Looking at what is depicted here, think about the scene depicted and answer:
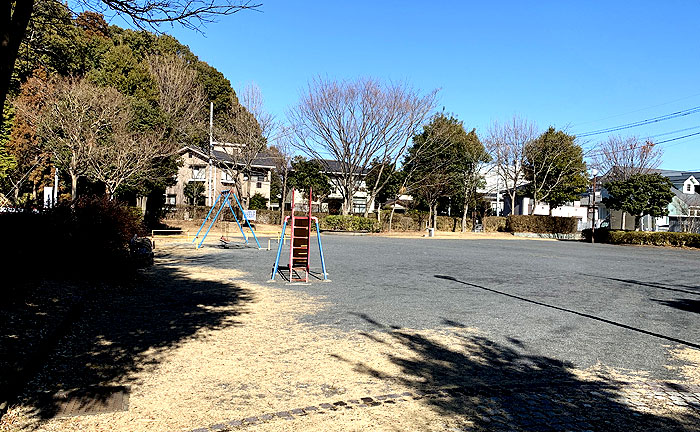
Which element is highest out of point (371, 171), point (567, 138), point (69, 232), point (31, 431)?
point (567, 138)

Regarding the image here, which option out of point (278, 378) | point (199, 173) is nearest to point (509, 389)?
point (278, 378)

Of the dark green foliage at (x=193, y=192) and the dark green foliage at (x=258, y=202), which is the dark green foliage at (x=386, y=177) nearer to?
the dark green foliage at (x=258, y=202)

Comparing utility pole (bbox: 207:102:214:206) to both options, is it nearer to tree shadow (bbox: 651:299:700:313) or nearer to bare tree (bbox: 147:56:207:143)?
bare tree (bbox: 147:56:207:143)

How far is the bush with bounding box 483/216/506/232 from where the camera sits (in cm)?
4062

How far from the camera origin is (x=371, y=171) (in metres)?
35.9

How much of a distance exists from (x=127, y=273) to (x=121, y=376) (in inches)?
246

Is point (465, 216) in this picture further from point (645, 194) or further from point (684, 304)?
point (684, 304)

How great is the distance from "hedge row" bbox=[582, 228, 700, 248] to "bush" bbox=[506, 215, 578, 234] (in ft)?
16.6

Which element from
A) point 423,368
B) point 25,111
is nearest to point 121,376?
point 423,368

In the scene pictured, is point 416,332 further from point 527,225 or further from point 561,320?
point 527,225

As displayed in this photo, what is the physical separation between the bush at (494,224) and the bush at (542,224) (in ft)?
8.04

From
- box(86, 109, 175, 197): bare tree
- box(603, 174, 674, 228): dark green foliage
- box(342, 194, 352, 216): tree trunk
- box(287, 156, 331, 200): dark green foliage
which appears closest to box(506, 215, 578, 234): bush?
box(603, 174, 674, 228): dark green foliage

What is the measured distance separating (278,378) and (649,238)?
98.7 feet

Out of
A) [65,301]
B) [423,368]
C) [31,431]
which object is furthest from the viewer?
[65,301]
